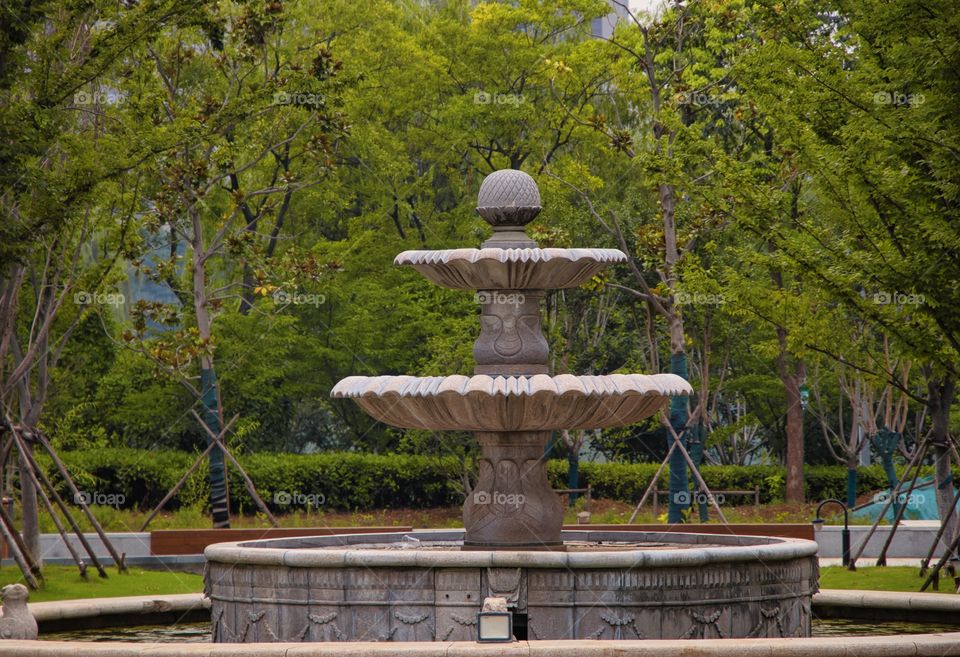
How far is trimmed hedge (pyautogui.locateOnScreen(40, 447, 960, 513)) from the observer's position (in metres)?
30.4

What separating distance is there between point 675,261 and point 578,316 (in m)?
7.86

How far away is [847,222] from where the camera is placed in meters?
18.9

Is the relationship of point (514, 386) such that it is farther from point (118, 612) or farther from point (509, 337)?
point (118, 612)

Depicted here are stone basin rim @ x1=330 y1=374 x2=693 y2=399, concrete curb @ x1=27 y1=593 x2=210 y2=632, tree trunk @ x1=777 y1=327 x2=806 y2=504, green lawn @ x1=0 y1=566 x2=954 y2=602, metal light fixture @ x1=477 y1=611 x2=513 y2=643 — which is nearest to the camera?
metal light fixture @ x1=477 y1=611 x2=513 y2=643

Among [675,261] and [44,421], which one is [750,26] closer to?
[675,261]

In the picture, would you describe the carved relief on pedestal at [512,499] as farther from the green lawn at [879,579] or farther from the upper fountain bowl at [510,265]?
the green lawn at [879,579]

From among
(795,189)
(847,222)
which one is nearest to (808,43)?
(847,222)

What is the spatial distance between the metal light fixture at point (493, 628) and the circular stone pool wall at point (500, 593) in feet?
4.38

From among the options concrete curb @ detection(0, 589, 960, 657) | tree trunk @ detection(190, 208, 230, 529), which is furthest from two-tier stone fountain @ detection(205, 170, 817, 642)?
tree trunk @ detection(190, 208, 230, 529)

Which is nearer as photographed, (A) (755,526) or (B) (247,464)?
(A) (755,526)

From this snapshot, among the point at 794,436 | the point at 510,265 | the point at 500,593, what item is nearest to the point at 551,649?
the point at 500,593

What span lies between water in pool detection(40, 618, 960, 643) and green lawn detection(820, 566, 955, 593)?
9.30ft

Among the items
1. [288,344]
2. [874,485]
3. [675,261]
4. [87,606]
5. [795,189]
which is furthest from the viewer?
[874,485]

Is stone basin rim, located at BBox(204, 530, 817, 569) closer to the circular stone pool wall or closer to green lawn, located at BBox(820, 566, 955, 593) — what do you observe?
the circular stone pool wall
